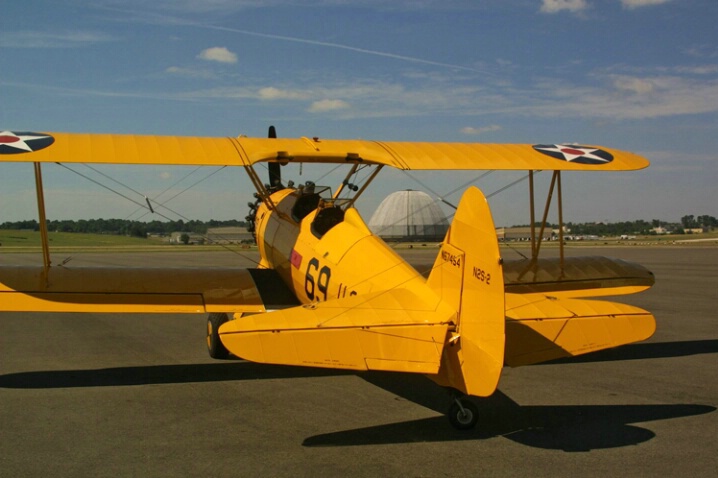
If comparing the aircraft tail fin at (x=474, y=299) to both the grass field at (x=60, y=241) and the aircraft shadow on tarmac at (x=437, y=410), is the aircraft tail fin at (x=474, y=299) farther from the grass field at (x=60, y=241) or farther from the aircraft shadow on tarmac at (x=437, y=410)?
the grass field at (x=60, y=241)

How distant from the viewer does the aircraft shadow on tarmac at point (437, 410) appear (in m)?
5.43

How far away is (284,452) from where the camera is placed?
5.14m

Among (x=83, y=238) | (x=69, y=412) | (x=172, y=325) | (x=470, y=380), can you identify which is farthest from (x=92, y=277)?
(x=83, y=238)

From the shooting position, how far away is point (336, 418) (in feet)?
19.9

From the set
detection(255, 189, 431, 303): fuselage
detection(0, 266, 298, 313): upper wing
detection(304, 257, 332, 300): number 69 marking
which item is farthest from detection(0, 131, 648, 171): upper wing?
detection(0, 266, 298, 313): upper wing

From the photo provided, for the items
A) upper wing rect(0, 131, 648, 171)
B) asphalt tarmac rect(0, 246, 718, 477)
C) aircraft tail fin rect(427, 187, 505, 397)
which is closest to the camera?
asphalt tarmac rect(0, 246, 718, 477)

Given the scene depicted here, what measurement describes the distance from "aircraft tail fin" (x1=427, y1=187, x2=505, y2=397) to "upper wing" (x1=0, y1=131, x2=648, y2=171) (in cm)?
291

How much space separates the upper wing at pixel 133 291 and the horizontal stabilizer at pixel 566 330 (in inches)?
147

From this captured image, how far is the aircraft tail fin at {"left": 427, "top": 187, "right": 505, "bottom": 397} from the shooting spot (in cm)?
498

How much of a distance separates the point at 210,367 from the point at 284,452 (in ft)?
11.8

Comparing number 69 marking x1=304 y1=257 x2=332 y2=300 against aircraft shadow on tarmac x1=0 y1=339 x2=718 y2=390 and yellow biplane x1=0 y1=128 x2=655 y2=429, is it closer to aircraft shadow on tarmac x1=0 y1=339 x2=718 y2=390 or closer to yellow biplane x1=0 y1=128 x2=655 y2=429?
yellow biplane x1=0 y1=128 x2=655 y2=429

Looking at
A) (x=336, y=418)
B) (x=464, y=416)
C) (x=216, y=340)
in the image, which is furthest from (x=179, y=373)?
(x=464, y=416)

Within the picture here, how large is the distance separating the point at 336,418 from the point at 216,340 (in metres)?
3.40

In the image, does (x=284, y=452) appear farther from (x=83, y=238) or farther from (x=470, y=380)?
(x=83, y=238)
